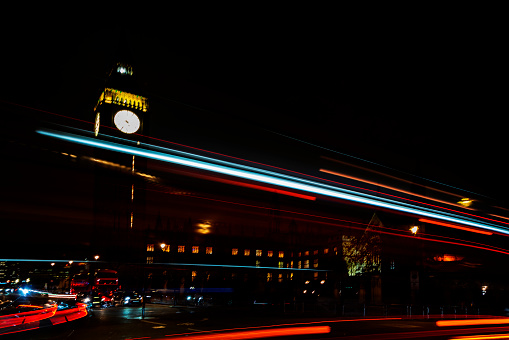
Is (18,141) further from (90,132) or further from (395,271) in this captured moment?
(395,271)

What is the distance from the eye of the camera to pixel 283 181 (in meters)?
8.38

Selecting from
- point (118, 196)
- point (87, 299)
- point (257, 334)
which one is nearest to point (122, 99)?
point (87, 299)

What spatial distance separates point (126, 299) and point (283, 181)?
25173mm

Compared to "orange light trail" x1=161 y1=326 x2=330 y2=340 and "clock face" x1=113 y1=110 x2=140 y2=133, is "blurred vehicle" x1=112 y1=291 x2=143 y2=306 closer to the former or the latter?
"orange light trail" x1=161 y1=326 x2=330 y2=340

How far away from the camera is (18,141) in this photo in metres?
5.96

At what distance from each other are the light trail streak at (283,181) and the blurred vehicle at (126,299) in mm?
23581

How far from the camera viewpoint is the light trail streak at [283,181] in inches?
249

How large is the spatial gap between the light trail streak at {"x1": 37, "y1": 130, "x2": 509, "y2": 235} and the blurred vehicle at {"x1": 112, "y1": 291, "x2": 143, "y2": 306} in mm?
23581

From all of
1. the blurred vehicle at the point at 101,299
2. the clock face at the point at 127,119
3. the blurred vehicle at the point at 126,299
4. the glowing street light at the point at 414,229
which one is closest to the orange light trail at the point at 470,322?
the glowing street light at the point at 414,229

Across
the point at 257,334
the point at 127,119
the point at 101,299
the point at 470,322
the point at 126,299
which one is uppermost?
the point at 127,119

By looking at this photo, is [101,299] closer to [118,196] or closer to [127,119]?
[118,196]

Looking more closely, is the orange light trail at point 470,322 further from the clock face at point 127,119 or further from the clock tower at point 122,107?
the clock face at point 127,119

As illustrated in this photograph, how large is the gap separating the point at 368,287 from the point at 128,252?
2792 centimetres

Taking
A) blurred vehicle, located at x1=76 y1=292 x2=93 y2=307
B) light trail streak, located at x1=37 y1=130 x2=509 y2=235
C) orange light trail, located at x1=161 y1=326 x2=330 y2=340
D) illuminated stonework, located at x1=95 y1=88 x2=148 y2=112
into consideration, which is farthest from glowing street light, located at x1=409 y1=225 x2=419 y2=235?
illuminated stonework, located at x1=95 y1=88 x2=148 y2=112
